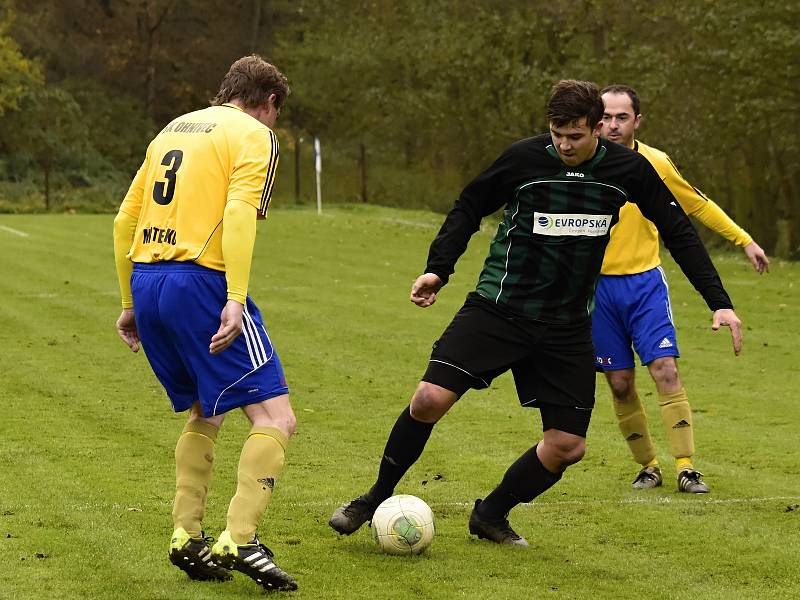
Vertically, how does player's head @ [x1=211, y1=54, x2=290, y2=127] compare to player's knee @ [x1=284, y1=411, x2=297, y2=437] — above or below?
above

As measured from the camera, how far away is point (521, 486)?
6.69m

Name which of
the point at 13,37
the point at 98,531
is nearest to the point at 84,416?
the point at 98,531

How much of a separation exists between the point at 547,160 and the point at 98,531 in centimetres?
267

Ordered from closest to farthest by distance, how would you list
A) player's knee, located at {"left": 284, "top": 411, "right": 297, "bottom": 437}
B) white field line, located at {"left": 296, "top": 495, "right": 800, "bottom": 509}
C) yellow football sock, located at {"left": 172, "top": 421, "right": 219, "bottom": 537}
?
player's knee, located at {"left": 284, "top": 411, "right": 297, "bottom": 437}, yellow football sock, located at {"left": 172, "top": 421, "right": 219, "bottom": 537}, white field line, located at {"left": 296, "top": 495, "right": 800, "bottom": 509}

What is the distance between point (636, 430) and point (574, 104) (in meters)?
2.72

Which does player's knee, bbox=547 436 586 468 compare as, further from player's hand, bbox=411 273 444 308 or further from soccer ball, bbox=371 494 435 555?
player's hand, bbox=411 273 444 308

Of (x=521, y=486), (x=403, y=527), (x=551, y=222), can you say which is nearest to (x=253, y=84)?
(x=551, y=222)

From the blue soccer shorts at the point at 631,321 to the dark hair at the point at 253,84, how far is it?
3.01 meters

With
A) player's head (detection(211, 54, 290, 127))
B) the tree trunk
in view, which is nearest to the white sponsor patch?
player's head (detection(211, 54, 290, 127))

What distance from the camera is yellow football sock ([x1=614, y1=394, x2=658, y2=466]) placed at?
8.27 m

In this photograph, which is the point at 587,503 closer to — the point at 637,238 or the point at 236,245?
the point at 637,238

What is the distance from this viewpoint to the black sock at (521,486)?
665cm

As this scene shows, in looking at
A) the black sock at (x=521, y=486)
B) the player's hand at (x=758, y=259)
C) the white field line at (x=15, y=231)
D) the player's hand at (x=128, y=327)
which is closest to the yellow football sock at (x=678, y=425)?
the player's hand at (x=758, y=259)

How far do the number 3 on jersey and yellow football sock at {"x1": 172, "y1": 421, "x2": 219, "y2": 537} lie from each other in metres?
0.96
